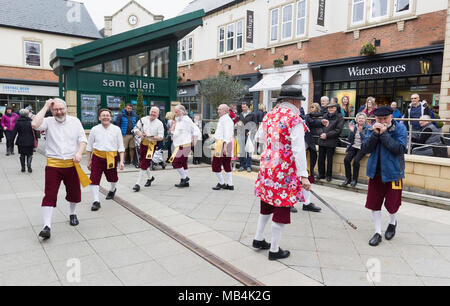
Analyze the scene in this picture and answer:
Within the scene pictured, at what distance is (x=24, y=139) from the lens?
9.88 metres

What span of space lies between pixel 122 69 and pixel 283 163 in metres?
10.5

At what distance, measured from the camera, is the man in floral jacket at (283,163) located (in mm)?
3646

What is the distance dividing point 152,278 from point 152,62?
437 inches

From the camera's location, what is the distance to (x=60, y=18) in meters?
28.7

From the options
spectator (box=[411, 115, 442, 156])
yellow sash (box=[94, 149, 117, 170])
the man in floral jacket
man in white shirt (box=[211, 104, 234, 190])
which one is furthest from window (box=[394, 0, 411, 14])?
yellow sash (box=[94, 149, 117, 170])

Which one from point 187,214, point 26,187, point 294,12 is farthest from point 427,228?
point 294,12

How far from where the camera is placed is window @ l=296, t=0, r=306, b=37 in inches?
686

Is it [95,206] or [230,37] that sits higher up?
[230,37]

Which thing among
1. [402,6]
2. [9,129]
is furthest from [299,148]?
[9,129]

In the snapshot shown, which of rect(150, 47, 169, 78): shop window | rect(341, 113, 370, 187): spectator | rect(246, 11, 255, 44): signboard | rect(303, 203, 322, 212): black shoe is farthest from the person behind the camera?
rect(246, 11, 255, 44): signboard

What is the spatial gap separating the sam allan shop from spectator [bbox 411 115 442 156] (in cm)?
484

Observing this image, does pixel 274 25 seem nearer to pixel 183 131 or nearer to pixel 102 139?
pixel 183 131

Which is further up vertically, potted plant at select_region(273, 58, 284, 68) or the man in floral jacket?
potted plant at select_region(273, 58, 284, 68)

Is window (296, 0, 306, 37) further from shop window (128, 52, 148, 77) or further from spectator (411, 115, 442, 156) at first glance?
spectator (411, 115, 442, 156)
